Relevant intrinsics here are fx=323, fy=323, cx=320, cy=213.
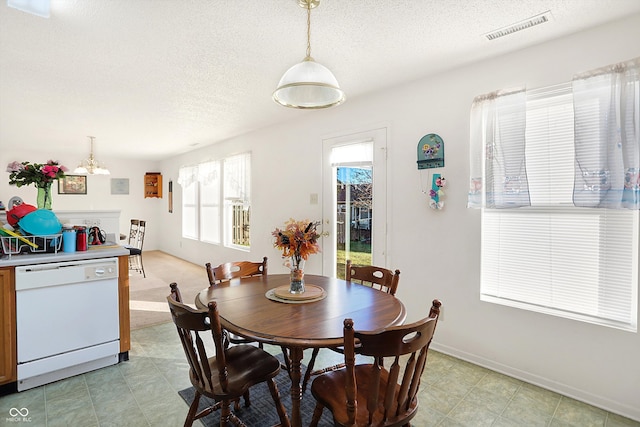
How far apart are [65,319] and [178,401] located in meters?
1.07

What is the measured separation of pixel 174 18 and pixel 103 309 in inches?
86.0

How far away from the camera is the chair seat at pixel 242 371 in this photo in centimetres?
150

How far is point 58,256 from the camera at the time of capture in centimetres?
236

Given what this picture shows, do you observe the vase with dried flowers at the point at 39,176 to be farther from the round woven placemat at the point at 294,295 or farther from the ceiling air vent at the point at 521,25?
the ceiling air vent at the point at 521,25

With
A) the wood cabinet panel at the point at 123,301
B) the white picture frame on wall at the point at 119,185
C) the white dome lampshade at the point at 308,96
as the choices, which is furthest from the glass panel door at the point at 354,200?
the white picture frame on wall at the point at 119,185

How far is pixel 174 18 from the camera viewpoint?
80.3 inches

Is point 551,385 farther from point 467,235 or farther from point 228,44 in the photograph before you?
point 228,44

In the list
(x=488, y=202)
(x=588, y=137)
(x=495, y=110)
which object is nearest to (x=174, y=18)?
(x=495, y=110)

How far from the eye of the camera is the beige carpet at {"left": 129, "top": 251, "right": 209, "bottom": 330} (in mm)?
3736

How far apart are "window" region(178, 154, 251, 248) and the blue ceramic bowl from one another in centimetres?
288

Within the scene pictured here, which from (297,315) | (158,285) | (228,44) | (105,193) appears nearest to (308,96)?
(228,44)

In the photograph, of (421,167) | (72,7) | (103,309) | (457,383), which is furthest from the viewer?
(421,167)

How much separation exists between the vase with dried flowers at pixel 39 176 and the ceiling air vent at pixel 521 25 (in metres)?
3.48

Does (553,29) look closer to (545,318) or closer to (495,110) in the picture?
(495,110)
